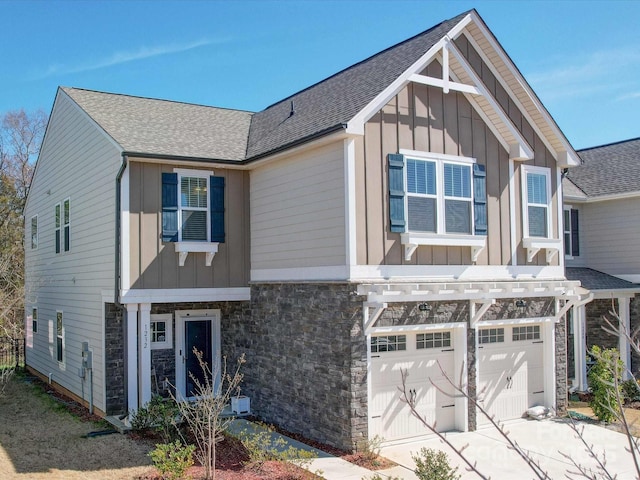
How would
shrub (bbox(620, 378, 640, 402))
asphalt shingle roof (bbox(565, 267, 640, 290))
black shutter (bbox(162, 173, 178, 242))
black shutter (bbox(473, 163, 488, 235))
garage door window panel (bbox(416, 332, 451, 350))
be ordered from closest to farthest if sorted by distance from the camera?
garage door window panel (bbox(416, 332, 451, 350)) < black shutter (bbox(473, 163, 488, 235)) < black shutter (bbox(162, 173, 178, 242)) < shrub (bbox(620, 378, 640, 402)) < asphalt shingle roof (bbox(565, 267, 640, 290))

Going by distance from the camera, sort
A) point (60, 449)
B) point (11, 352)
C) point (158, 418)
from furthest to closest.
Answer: point (11, 352) → point (158, 418) → point (60, 449)

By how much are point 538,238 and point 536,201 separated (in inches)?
34.5

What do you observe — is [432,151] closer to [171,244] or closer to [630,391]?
[171,244]

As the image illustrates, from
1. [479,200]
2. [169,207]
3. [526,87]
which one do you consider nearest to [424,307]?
[479,200]

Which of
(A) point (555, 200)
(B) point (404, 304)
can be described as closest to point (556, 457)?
(B) point (404, 304)

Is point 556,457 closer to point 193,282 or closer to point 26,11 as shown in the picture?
point 193,282

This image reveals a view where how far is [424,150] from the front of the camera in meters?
11.8

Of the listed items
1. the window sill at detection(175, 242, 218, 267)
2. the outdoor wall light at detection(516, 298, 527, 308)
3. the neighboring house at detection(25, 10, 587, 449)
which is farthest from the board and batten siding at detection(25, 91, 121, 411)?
the outdoor wall light at detection(516, 298, 527, 308)

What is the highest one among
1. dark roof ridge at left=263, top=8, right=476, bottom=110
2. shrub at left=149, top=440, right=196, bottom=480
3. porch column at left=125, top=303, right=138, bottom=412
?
dark roof ridge at left=263, top=8, right=476, bottom=110

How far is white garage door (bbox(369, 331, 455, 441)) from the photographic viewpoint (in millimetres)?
11133

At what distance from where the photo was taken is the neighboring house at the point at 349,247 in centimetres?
1107

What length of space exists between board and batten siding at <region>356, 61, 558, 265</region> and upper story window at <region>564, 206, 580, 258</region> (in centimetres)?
516

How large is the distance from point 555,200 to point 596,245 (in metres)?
5.66

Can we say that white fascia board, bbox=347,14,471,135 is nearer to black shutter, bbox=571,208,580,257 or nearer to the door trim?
the door trim
